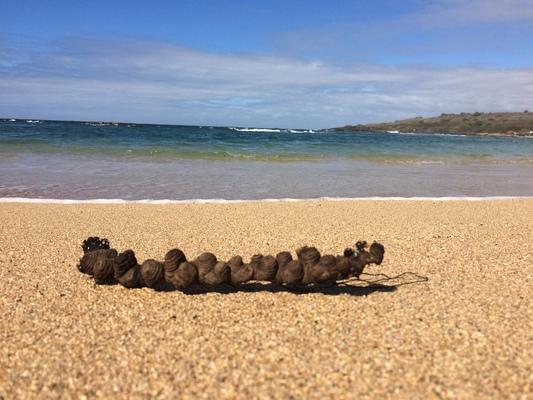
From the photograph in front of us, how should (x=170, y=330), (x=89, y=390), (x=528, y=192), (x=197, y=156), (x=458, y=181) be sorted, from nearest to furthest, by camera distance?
(x=89, y=390) < (x=170, y=330) < (x=528, y=192) < (x=458, y=181) < (x=197, y=156)

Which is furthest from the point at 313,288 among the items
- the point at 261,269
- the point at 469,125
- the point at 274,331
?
the point at 469,125

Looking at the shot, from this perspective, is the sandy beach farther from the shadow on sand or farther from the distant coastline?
the distant coastline

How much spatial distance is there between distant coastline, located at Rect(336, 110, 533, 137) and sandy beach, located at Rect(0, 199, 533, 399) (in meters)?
71.4

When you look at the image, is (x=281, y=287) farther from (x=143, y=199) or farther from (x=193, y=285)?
(x=143, y=199)

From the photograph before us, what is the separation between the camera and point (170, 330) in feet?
10.2

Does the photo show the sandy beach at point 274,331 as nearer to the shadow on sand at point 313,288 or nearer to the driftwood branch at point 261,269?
the shadow on sand at point 313,288

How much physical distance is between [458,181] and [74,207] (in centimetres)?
1012

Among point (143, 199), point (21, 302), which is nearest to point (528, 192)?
point (143, 199)

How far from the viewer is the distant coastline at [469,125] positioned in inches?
2978

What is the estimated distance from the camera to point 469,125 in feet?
277

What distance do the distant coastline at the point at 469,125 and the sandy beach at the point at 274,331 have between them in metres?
71.4

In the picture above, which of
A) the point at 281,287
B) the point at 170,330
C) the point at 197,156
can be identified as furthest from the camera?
the point at 197,156

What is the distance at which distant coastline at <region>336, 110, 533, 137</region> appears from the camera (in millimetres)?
75644

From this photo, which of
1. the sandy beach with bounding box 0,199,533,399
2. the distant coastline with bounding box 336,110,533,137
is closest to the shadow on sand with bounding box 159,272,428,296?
the sandy beach with bounding box 0,199,533,399
